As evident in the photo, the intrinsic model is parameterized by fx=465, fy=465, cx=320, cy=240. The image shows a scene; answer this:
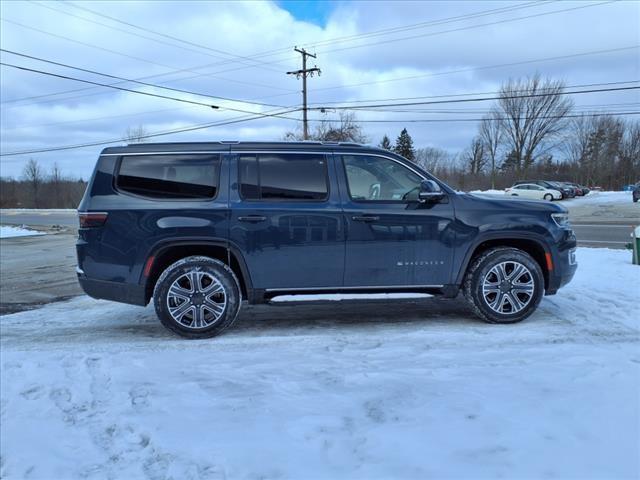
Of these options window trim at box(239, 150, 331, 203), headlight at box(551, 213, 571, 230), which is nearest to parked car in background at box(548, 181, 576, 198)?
headlight at box(551, 213, 571, 230)

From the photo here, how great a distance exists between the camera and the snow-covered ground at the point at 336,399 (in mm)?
2492

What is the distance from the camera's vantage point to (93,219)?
461 cm

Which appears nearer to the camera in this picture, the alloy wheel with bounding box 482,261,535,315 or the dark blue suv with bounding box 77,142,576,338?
the dark blue suv with bounding box 77,142,576,338

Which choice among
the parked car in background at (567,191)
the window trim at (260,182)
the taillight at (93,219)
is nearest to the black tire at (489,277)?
the window trim at (260,182)

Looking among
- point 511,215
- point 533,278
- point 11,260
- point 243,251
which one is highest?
point 511,215

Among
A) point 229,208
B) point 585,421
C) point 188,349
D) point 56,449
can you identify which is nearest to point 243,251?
point 229,208

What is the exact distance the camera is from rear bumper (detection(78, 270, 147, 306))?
4656 millimetres

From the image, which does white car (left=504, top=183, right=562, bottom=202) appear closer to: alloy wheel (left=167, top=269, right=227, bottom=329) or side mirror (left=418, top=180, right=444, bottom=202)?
side mirror (left=418, top=180, right=444, bottom=202)

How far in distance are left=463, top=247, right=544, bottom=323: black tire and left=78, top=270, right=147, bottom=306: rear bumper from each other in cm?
338

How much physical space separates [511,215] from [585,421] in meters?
2.51

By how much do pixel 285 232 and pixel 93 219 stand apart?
75.1 inches

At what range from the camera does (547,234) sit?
16.1 ft

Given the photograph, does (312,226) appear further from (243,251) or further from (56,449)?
(56,449)

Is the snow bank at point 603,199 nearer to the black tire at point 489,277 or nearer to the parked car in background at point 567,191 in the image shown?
the parked car in background at point 567,191
